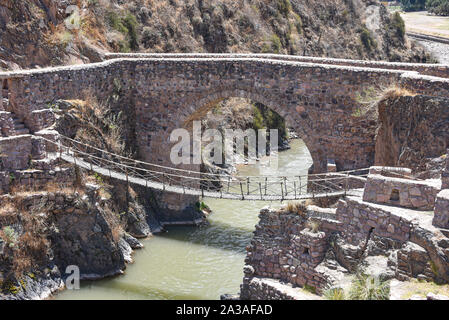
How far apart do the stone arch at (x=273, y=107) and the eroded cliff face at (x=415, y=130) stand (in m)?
3.10

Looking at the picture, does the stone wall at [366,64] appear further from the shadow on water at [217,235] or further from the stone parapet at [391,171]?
the shadow on water at [217,235]

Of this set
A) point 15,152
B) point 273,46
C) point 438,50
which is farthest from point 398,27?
point 15,152

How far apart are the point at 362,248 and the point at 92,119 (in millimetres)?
10313

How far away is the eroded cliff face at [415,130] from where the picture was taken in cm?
1489

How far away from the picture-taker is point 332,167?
62.4 feet

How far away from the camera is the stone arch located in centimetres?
1950

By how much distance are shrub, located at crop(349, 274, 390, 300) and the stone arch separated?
8830mm

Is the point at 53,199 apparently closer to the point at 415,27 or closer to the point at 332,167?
the point at 332,167

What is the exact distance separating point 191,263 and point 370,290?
8.58 m

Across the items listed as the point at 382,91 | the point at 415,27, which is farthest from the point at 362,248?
the point at 415,27

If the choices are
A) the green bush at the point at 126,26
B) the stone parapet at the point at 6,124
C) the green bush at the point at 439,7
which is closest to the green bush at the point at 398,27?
the green bush at the point at 439,7

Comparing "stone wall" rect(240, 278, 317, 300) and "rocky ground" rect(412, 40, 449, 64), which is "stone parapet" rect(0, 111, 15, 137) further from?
"rocky ground" rect(412, 40, 449, 64)

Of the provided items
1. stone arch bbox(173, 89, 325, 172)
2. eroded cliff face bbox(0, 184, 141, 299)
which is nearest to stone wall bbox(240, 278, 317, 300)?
eroded cliff face bbox(0, 184, 141, 299)

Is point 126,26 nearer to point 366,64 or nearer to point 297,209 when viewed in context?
point 366,64
